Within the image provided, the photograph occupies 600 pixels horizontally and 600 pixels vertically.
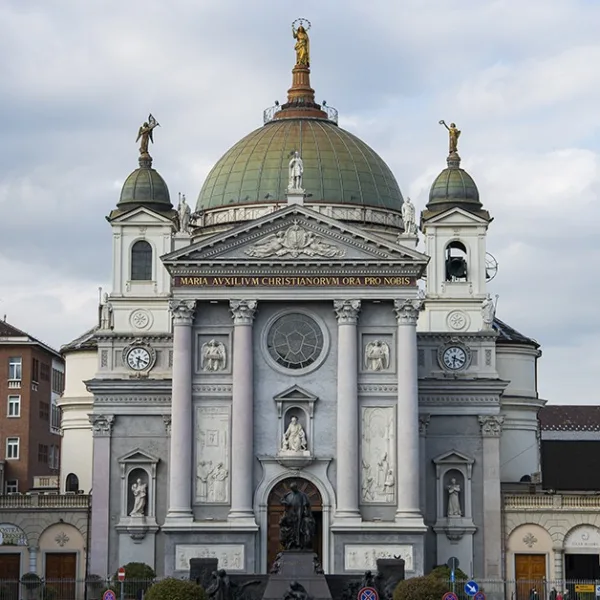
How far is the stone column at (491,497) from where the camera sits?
92000 millimetres

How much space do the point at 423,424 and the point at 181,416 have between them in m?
12.5

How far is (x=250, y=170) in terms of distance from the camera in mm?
104500

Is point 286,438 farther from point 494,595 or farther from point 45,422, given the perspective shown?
point 45,422

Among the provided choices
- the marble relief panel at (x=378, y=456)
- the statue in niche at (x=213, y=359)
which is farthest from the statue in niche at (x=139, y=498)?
the marble relief panel at (x=378, y=456)

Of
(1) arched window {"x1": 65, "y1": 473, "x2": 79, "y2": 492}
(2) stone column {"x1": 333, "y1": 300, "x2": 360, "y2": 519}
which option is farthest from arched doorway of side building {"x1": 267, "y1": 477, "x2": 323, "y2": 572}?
(1) arched window {"x1": 65, "y1": 473, "x2": 79, "y2": 492}

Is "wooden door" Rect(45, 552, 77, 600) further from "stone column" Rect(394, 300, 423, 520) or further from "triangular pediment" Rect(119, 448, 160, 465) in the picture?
"stone column" Rect(394, 300, 423, 520)

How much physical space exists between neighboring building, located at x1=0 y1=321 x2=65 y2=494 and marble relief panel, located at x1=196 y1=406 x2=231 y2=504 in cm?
3335

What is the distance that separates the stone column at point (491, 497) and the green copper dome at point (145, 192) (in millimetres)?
20545

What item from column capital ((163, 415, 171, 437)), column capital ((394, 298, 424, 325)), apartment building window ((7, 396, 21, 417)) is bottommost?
column capital ((163, 415, 171, 437))

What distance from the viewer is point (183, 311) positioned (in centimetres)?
8912

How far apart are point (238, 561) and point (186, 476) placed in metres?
4.63

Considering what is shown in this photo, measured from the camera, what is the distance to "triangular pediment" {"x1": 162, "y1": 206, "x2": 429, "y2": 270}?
89000 mm

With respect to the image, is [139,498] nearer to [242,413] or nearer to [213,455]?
[213,455]

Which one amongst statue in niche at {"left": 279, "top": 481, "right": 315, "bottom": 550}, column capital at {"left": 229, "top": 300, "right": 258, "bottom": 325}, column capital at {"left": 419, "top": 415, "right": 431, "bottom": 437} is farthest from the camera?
column capital at {"left": 419, "top": 415, "right": 431, "bottom": 437}
